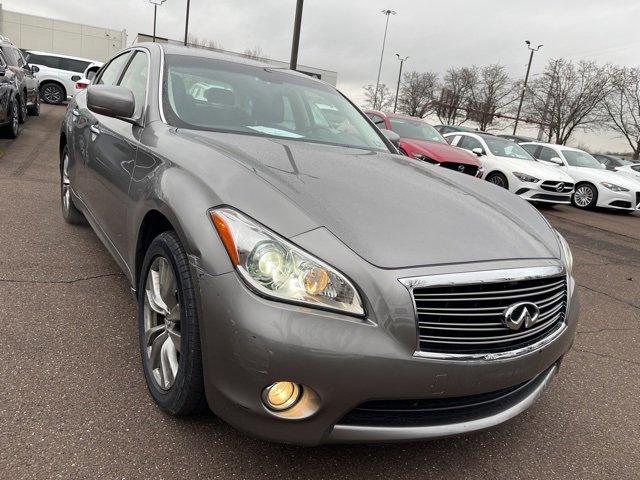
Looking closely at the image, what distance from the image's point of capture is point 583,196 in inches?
472

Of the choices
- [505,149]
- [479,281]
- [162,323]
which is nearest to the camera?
[479,281]

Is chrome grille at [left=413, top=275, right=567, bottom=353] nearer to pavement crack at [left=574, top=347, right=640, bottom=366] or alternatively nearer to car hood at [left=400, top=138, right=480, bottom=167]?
pavement crack at [left=574, top=347, right=640, bottom=366]

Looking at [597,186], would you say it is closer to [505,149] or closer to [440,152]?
[505,149]

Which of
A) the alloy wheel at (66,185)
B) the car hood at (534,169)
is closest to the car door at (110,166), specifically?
the alloy wheel at (66,185)

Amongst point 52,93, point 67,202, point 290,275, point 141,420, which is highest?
point 52,93

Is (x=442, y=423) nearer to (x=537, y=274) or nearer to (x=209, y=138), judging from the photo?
(x=537, y=274)

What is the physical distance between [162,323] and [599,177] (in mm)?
12096

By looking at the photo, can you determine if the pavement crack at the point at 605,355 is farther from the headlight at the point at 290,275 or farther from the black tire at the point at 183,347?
the black tire at the point at 183,347

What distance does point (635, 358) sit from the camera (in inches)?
134

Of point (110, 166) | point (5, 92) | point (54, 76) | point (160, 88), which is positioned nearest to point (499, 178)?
point (160, 88)

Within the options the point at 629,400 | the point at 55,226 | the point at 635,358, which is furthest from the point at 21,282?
the point at 635,358

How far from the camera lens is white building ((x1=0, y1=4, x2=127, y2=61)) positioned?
183 ft

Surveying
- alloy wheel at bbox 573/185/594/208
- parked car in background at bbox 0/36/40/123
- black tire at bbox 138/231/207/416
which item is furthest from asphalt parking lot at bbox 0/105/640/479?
alloy wheel at bbox 573/185/594/208

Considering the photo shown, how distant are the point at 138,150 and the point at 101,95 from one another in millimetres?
406
